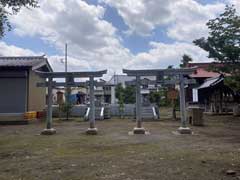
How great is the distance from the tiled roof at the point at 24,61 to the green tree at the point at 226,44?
35.9 feet

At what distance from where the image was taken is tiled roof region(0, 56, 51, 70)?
1781 cm

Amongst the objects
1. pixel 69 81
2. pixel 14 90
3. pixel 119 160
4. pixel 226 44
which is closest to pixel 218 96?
pixel 226 44

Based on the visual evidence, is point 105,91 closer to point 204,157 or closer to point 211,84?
point 211,84

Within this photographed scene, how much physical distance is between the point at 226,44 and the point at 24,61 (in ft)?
42.0

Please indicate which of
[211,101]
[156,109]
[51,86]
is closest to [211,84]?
[211,101]

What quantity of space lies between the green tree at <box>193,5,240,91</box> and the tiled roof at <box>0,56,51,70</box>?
10930 mm

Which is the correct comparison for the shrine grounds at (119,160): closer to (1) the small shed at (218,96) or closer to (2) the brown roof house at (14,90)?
(2) the brown roof house at (14,90)

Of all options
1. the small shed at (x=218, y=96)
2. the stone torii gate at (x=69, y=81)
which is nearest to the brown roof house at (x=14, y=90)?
the stone torii gate at (x=69, y=81)

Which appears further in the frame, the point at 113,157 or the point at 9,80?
the point at 9,80

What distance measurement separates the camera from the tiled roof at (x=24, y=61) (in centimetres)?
1781

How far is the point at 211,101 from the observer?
2672 cm

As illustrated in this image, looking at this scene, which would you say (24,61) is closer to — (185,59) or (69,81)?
(69,81)

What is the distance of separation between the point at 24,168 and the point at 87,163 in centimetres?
128

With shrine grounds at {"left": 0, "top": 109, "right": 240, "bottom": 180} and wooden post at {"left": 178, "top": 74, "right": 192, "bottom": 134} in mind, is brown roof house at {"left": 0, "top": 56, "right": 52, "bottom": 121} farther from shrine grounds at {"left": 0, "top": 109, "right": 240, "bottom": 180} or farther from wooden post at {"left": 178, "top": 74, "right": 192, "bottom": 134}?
wooden post at {"left": 178, "top": 74, "right": 192, "bottom": 134}
